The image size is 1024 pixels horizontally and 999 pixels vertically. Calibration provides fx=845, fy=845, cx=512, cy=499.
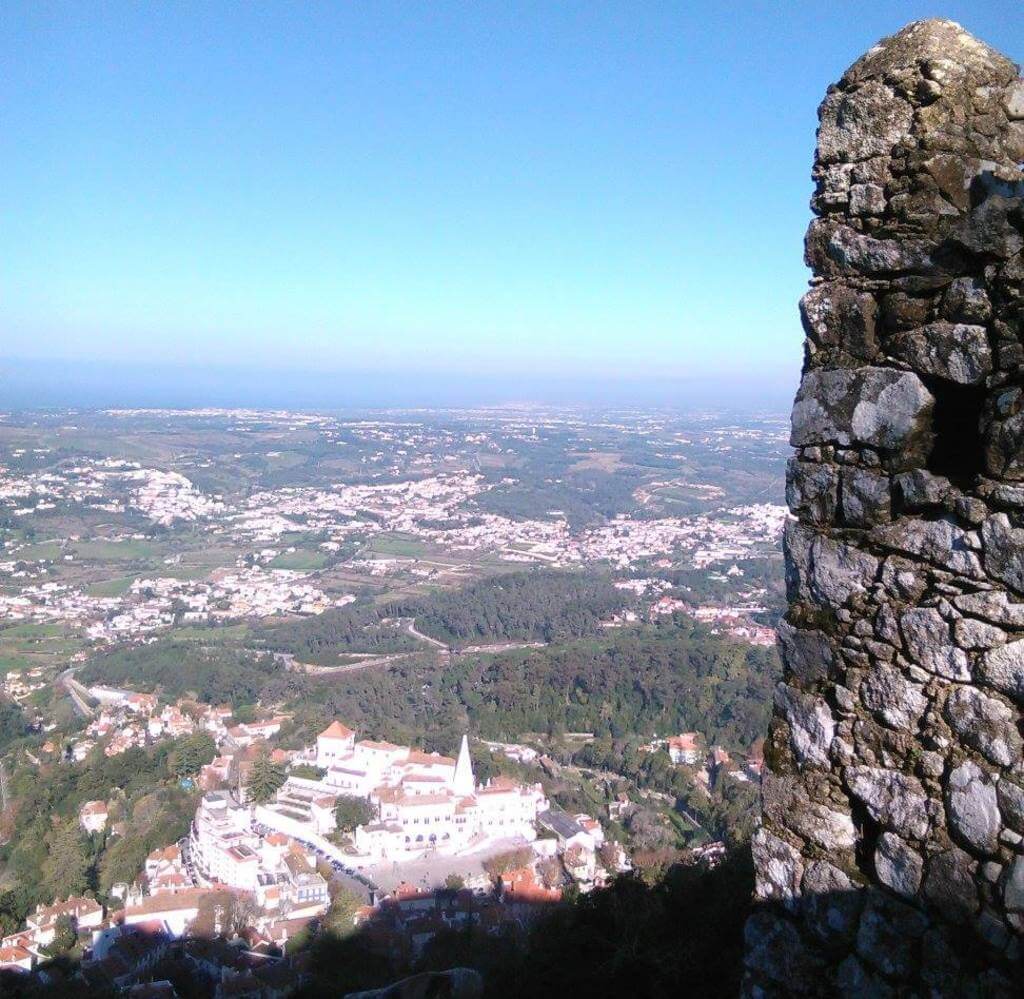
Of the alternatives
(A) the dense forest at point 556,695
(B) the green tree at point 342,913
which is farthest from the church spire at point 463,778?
(B) the green tree at point 342,913

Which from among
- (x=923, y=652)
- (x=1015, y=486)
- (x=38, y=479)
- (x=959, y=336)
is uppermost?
(x=959, y=336)

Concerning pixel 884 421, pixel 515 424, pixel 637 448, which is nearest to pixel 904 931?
pixel 884 421

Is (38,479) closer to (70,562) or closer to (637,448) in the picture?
(70,562)

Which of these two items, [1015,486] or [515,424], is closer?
[1015,486]

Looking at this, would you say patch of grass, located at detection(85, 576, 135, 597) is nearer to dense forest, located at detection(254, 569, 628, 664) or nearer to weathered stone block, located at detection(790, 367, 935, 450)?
dense forest, located at detection(254, 569, 628, 664)

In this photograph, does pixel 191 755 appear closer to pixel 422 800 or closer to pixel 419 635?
pixel 422 800

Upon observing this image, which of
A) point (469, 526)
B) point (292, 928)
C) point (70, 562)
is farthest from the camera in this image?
point (469, 526)
